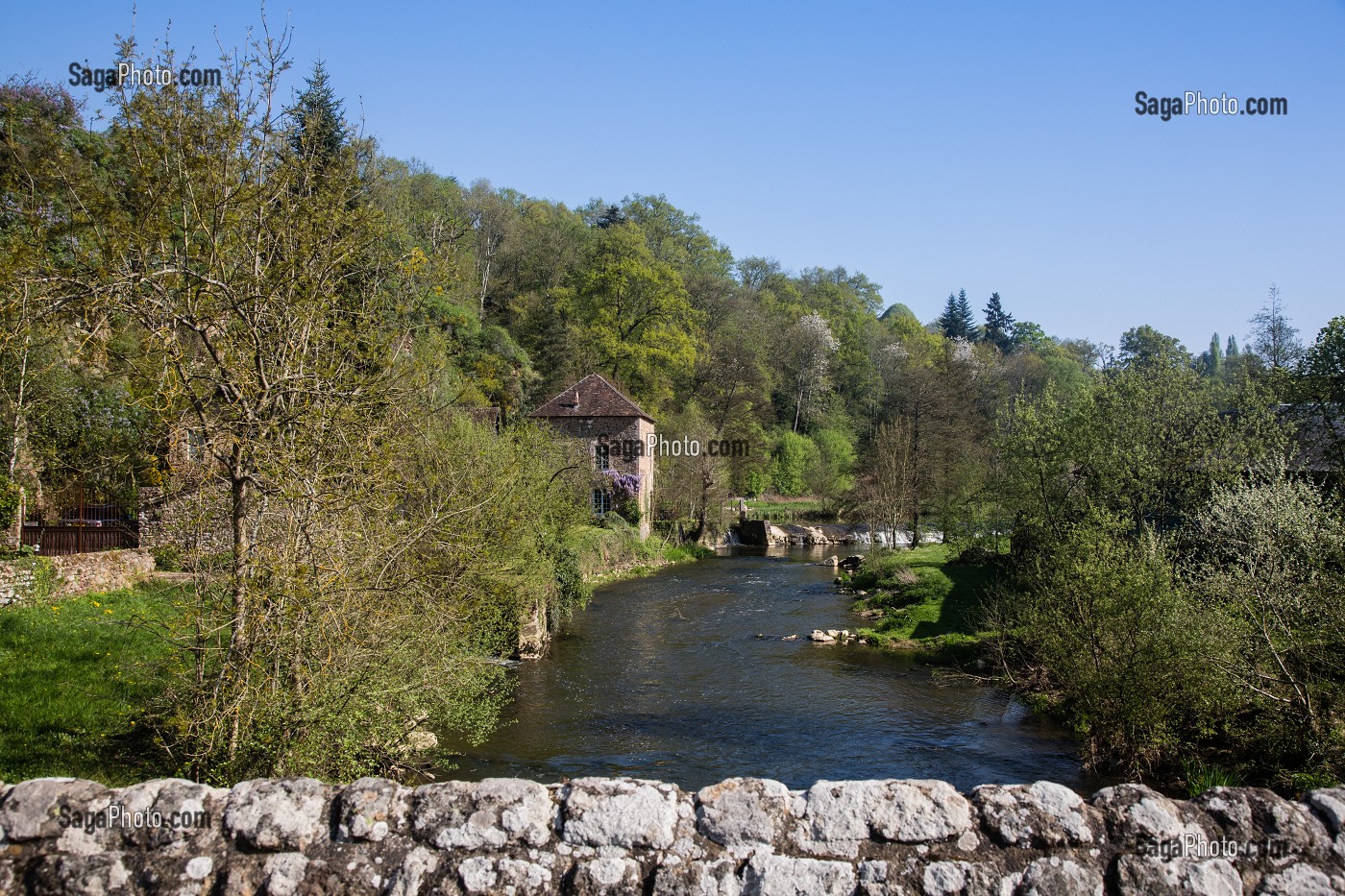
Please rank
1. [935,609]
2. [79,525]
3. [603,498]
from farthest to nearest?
[603,498]
[935,609]
[79,525]

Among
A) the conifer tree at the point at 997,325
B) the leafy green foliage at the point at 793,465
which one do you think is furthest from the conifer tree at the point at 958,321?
the leafy green foliage at the point at 793,465

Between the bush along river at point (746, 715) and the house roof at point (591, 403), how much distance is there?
63.8ft

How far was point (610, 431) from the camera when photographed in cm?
4397

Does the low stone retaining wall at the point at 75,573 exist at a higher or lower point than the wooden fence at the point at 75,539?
lower

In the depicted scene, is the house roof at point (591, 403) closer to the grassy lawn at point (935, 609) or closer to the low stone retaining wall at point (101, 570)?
the grassy lawn at point (935, 609)

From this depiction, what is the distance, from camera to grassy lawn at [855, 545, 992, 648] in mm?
22266

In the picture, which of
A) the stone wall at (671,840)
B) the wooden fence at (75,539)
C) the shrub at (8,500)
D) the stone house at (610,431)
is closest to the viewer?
the stone wall at (671,840)

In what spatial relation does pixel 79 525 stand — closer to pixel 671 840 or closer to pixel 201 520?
pixel 201 520

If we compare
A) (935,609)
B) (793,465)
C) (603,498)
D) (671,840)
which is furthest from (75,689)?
(793,465)

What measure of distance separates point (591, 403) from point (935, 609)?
24308 millimetres

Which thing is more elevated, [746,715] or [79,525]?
[79,525]

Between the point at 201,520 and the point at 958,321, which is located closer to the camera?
the point at 201,520

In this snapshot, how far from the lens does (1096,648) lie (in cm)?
1291

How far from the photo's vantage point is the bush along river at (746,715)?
12789mm
